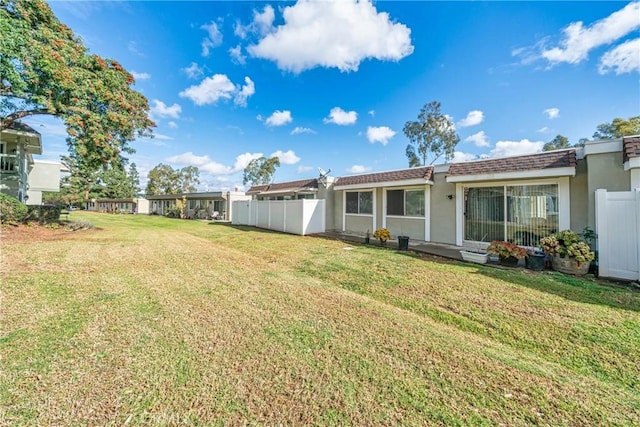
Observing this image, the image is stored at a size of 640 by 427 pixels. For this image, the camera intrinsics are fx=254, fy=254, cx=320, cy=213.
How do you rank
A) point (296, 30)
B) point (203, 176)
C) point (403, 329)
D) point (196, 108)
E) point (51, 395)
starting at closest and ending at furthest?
point (51, 395) < point (403, 329) < point (296, 30) < point (196, 108) < point (203, 176)

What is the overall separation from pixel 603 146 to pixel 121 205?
62.1 meters

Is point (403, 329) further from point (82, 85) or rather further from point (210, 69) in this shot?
→ point (210, 69)

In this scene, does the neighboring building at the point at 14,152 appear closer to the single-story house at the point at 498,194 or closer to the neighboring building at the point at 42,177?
the neighboring building at the point at 42,177

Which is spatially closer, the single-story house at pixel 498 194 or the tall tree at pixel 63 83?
the single-story house at pixel 498 194

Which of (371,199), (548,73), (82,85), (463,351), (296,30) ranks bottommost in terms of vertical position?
(463,351)

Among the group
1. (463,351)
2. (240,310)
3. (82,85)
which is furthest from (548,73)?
(82,85)

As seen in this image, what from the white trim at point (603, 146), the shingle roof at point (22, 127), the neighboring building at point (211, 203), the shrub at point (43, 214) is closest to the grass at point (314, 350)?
the white trim at point (603, 146)

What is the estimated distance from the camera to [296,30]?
11609 mm

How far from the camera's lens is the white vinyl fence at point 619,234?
566 centimetres

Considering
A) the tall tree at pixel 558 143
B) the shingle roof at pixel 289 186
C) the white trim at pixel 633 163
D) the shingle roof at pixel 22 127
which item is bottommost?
the white trim at pixel 633 163

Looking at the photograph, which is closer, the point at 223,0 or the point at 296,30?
the point at 223,0

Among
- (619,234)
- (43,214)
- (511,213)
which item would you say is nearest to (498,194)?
(511,213)

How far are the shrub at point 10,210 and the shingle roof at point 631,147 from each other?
2237cm

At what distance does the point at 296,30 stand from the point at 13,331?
1326 cm
